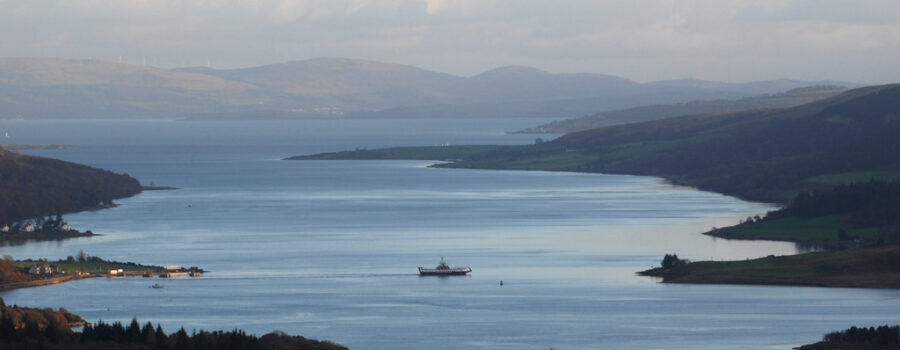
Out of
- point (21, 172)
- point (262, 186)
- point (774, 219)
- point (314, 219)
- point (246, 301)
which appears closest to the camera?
point (246, 301)

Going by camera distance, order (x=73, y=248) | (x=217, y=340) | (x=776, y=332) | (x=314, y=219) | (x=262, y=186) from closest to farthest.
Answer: (x=217, y=340), (x=776, y=332), (x=73, y=248), (x=314, y=219), (x=262, y=186)

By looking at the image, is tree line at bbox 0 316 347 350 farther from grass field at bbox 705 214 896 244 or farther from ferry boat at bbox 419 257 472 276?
grass field at bbox 705 214 896 244

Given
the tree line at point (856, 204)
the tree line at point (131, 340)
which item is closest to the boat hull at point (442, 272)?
the tree line at point (131, 340)

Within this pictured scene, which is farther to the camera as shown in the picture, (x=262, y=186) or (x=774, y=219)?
(x=262, y=186)

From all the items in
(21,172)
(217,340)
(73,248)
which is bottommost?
(217,340)

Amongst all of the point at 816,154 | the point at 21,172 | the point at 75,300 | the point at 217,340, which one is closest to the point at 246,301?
the point at 75,300

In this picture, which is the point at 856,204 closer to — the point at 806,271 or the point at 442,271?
the point at 806,271

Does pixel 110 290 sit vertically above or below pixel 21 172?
A: below

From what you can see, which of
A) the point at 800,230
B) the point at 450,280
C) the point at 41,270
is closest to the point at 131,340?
the point at 450,280

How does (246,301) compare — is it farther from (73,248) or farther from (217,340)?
(73,248)
